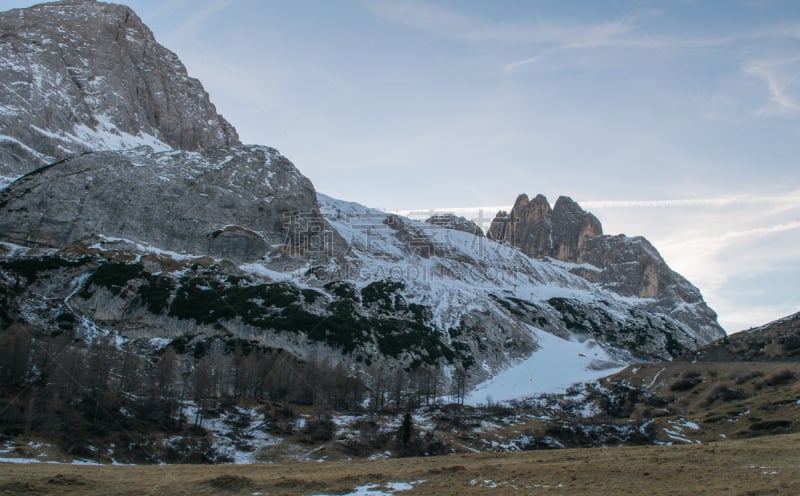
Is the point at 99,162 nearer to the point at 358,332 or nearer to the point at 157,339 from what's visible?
the point at 157,339

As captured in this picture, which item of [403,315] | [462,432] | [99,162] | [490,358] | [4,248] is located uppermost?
[99,162]

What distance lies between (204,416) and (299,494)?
2292 inches

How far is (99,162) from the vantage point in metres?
199

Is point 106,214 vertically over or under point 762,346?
over

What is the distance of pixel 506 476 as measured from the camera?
125 ft

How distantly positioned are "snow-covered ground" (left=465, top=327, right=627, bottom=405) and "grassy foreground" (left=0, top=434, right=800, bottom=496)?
92912mm

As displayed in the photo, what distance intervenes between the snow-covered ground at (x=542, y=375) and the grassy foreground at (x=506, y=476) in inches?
3658

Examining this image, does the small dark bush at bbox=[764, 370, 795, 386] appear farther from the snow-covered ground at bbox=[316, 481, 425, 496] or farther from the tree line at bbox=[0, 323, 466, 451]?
the snow-covered ground at bbox=[316, 481, 425, 496]

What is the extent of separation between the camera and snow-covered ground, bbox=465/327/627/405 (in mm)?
150625

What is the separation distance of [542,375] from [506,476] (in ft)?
456

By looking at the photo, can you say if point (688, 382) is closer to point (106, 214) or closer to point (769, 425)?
point (769, 425)

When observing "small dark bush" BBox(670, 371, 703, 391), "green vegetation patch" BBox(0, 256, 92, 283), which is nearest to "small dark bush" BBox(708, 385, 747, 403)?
"small dark bush" BBox(670, 371, 703, 391)

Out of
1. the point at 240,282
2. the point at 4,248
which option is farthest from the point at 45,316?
the point at 240,282

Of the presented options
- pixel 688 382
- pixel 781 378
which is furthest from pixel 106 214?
pixel 781 378
